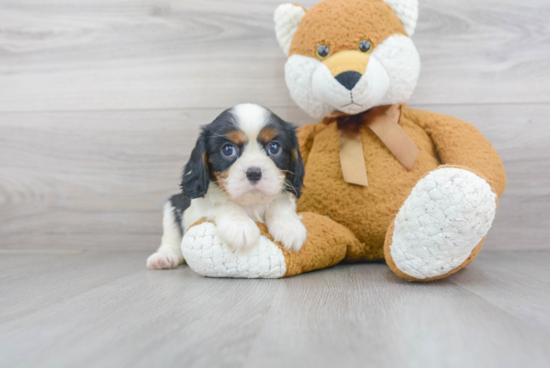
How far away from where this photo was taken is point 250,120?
1287 millimetres

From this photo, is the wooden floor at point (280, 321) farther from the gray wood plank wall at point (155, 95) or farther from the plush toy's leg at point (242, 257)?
the gray wood plank wall at point (155, 95)

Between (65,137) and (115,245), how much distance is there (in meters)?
0.59

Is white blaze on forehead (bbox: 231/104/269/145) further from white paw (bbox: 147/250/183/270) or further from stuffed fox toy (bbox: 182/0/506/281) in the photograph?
white paw (bbox: 147/250/183/270)

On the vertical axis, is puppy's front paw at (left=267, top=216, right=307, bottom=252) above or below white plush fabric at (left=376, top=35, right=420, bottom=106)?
below

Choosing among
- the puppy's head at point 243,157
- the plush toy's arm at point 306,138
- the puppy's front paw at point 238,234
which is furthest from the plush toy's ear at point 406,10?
the puppy's front paw at point 238,234

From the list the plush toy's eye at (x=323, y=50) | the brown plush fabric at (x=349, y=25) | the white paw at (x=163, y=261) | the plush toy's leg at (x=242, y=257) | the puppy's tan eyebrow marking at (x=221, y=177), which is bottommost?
the white paw at (x=163, y=261)

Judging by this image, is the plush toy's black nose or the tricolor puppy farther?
the plush toy's black nose

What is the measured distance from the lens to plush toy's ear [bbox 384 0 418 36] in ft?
4.93

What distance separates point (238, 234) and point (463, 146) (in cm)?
86

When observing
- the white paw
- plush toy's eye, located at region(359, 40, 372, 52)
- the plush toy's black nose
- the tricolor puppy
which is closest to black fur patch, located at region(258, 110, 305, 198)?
the tricolor puppy

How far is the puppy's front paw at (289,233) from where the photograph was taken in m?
1.25

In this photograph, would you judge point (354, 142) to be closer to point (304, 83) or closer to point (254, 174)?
point (304, 83)

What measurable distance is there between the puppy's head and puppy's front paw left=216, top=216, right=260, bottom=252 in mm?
89

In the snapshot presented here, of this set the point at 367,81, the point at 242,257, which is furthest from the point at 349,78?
the point at 242,257
